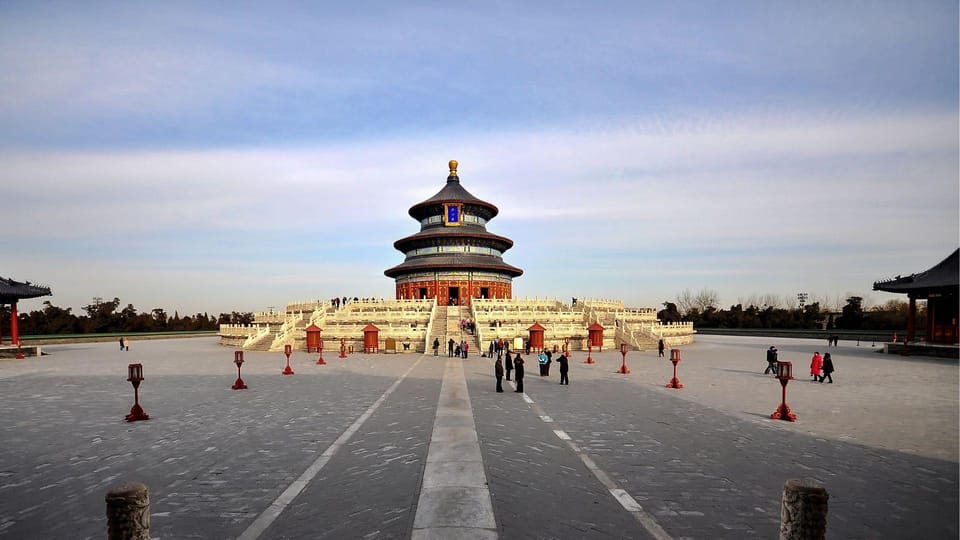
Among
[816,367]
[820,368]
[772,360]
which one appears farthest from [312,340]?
[820,368]

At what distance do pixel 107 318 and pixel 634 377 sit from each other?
236 ft

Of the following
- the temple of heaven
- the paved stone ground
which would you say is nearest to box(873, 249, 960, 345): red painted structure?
the paved stone ground

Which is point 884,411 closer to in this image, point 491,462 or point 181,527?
point 491,462

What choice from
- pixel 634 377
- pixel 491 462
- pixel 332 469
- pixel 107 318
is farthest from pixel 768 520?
pixel 107 318

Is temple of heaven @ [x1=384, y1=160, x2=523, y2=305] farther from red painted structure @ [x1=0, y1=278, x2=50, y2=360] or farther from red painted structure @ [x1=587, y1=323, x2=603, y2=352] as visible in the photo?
red painted structure @ [x1=0, y1=278, x2=50, y2=360]

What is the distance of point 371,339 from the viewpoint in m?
33.2

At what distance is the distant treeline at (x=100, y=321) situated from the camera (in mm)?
59312

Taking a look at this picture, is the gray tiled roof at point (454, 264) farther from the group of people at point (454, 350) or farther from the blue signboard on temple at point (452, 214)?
the group of people at point (454, 350)

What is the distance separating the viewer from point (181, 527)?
6316mm

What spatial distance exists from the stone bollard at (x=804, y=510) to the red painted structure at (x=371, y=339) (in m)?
30.5

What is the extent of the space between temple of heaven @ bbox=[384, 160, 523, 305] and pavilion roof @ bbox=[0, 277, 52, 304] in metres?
31.9

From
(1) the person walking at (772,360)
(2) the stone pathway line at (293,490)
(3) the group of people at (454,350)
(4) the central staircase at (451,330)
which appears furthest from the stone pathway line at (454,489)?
(4) the central staircase at (451,330)

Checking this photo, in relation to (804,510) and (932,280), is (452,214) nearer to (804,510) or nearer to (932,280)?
(932,280)

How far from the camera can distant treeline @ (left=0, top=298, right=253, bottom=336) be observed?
59.3m
